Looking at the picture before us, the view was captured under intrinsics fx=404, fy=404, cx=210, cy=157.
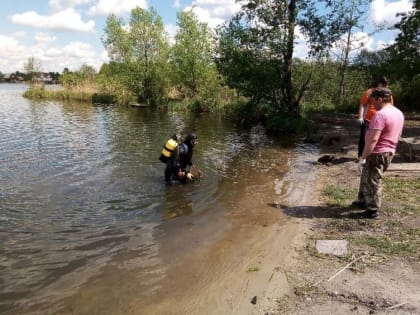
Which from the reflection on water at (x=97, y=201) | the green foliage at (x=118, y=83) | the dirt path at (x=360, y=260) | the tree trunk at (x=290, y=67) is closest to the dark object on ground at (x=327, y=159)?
the reflection on water at (x=97, y=201)

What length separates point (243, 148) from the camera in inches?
698

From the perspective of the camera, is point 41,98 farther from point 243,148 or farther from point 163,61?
point 243,148

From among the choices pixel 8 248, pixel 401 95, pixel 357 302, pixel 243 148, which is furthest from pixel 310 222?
pixel 401 95

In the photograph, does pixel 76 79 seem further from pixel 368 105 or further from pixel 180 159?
pixel 368 105

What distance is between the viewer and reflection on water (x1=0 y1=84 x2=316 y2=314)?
6117 millimetres

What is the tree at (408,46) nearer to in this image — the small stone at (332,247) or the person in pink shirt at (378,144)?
the person in pink shirt at (378,144)

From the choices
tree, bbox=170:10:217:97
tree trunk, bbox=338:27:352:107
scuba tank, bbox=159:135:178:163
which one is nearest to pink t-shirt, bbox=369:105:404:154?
scuba tank, bbox=159:135:178:163

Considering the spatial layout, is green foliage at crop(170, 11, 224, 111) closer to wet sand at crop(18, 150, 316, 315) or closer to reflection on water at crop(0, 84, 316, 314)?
reflection on water at crop(0, 84, 316, 314)

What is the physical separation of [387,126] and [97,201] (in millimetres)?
6642

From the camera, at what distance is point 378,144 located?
23.6ft

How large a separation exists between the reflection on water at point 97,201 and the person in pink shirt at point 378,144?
9.30 ft

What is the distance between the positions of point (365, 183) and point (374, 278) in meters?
2.81

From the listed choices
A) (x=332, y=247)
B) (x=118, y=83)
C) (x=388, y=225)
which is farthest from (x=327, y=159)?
(x=118, y=83)

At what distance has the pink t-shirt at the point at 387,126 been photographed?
6945mm
